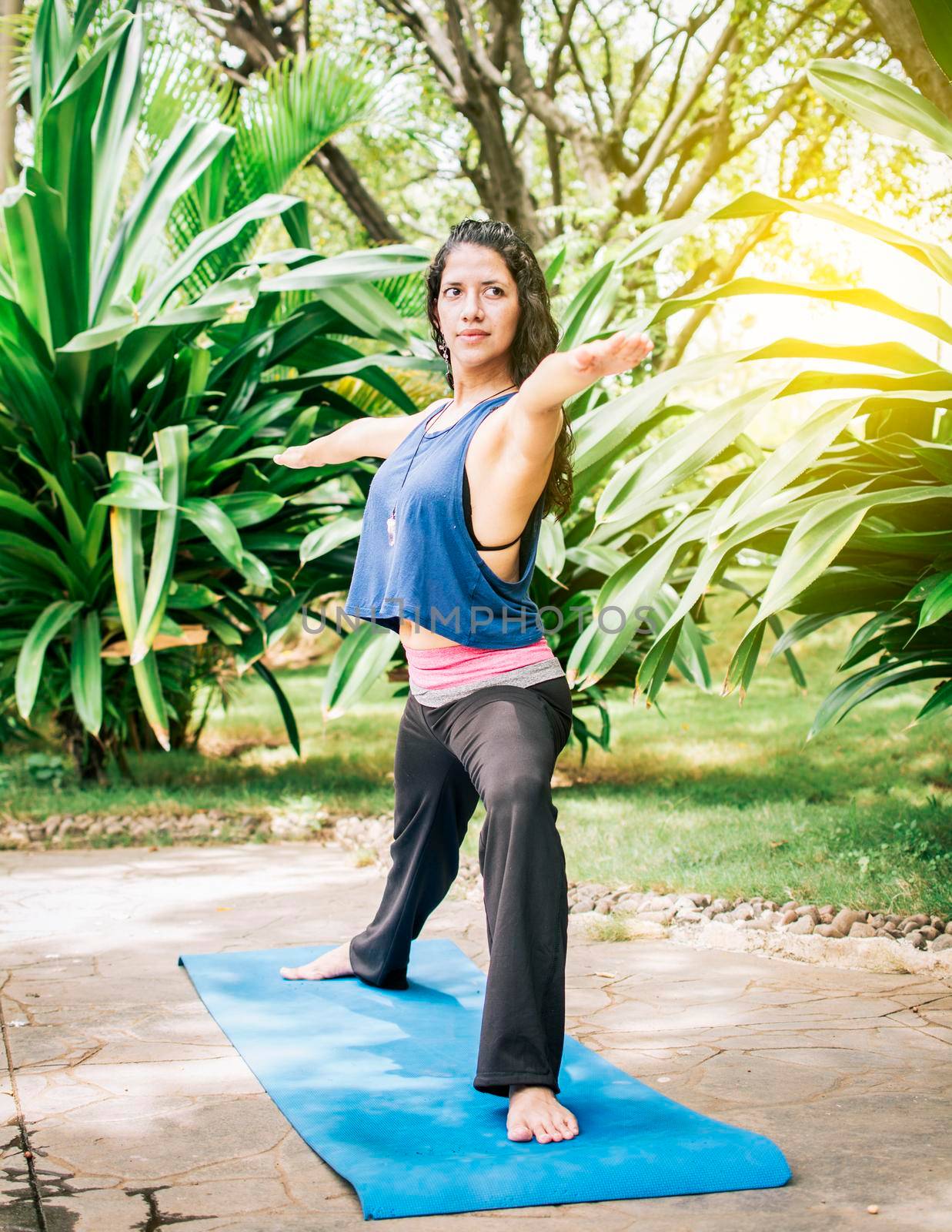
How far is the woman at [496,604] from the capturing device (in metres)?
2.05

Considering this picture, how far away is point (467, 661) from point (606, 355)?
0.69m

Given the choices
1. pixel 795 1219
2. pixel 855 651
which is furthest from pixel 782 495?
pixel 795 1219

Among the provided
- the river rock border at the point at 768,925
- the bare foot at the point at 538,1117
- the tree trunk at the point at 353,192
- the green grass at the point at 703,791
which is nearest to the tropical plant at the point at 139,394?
the green grass at the point at 703,791

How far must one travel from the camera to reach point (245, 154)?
5.64 metres

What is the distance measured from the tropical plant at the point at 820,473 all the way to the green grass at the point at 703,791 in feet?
1.60

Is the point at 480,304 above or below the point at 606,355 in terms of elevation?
above

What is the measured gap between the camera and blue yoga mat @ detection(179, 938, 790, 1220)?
1.86 meters

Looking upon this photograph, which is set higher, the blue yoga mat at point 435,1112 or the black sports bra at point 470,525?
the black sports bra at point 470,525

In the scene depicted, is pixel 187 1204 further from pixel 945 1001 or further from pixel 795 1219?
pixel 945 1001

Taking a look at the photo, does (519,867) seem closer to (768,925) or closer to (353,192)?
(768,925)

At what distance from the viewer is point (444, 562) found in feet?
7.27

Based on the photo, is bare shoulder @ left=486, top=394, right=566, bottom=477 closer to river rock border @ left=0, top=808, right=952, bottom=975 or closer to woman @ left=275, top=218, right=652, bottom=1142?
woman @ left=275, top=218, right=652, bottom=1142

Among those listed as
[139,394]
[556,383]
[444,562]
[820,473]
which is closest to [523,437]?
[556,383]

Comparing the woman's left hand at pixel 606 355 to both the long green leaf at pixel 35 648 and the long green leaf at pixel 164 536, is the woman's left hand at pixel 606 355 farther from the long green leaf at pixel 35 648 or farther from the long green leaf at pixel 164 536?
the long green leaf at pixel 35 648
